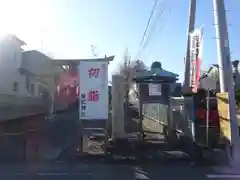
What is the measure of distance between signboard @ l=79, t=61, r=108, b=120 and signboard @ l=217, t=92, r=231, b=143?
3437 millimetres

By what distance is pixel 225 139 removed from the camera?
9.16 metres

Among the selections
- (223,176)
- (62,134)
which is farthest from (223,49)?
(62,134)

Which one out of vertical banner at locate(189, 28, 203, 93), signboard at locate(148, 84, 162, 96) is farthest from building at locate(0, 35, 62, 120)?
vertical banner at locate(189, 28, 203, 93)

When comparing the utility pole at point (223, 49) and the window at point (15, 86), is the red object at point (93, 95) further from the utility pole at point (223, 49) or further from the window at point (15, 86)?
the window at point (15, 86)

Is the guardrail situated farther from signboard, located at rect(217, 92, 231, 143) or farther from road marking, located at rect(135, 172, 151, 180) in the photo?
road marking, located at rect(135, 172, 151, 180)

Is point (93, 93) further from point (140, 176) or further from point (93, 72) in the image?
point (140, 176)

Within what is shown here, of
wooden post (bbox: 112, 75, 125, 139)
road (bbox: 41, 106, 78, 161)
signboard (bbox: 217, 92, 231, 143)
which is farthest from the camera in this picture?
wooden post (bbox: 112, 75, 125, 139)

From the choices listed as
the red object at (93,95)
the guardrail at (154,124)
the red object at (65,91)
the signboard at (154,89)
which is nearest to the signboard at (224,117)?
the guardrail at (154,124)

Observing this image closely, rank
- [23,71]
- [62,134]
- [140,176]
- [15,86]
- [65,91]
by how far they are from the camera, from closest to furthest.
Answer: [140,176], [62,134], [65,91], [15,86], [23,71]

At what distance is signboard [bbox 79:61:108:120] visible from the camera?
33.8 feet

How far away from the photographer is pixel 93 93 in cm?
1034

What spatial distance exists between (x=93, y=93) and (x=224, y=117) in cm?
398

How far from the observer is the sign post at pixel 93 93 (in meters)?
10.3

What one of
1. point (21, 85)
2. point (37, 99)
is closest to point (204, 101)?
point (37, 99)
